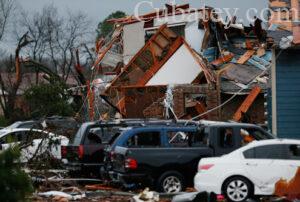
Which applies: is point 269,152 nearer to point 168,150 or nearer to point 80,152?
point 168,150

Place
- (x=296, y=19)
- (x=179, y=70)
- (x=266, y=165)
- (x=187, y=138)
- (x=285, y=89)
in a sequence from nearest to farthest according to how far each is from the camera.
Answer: (x=266, y=165), (x=187, y=138), (x=296, y=19), (x=285, y=89), (x=179, y=70)

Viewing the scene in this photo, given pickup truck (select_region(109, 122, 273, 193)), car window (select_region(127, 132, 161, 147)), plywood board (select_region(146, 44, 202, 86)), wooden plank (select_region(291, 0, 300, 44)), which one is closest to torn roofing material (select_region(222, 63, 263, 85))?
plywood board (select_region(146, 44, 202, 86))

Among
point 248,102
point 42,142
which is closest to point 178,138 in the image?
point 42,142

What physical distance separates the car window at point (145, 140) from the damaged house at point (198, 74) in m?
12.3

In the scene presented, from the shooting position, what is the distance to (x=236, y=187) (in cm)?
1588

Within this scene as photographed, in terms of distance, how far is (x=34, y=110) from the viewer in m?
44.3

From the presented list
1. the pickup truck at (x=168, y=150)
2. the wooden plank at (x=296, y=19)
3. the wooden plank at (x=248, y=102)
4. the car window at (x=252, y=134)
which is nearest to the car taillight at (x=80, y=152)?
the pickup truck at (x=168, y=150)

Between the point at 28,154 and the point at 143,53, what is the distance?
14.5m

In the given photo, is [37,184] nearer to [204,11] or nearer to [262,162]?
[262,162]

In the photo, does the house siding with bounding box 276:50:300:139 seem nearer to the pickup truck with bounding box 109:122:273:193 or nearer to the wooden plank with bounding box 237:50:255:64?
the pickup truck with bounding box 109:122:273:193

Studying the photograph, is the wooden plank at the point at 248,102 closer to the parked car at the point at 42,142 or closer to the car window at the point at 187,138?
the parked car at the point at 42,142

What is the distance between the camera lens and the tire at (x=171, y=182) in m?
17.2

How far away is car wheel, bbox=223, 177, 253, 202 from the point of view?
15828 millimetres

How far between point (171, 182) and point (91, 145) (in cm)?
324
